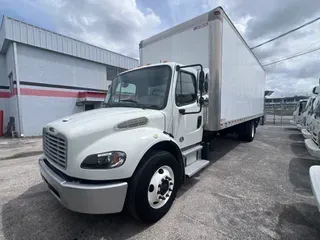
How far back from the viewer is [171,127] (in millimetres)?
3049

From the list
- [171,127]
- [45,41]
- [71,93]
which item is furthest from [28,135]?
[171,127]

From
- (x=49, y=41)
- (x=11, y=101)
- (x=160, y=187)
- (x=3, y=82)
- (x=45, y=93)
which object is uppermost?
(x=49, y=41)

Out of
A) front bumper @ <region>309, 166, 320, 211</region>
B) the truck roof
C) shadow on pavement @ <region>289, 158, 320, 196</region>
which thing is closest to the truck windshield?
the truck roof

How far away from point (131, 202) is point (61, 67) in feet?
48.4

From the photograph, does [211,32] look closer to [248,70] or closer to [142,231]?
[248,70]

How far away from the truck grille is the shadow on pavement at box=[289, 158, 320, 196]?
4316 millimetres

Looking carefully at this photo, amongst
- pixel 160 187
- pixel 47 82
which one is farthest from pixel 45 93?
pixel 160 187

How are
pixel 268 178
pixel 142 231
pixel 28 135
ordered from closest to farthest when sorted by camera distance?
1. pixel 142 231
2. pixel 268 178
3. pixel 28 135

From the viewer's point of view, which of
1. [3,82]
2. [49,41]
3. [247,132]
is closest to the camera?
[247,132]

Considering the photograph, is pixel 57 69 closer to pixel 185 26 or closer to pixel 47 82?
pixel 47 82

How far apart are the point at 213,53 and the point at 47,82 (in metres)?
13.6

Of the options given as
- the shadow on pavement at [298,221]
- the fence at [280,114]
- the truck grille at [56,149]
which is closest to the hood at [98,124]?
the truck grille at [56,149]

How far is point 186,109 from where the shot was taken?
3.31 m

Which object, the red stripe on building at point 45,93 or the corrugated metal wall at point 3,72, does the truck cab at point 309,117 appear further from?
the corrugated metal wall at point 3,72
